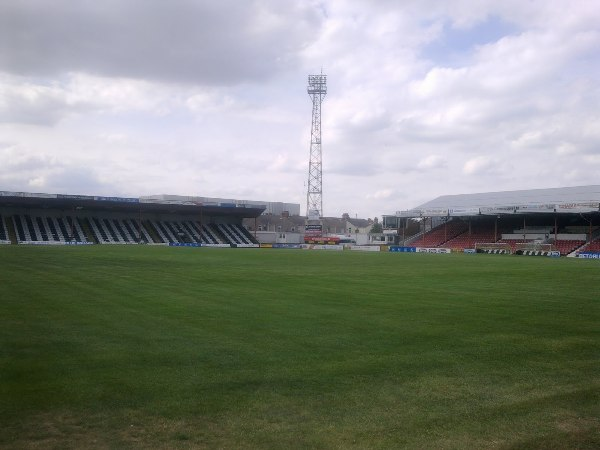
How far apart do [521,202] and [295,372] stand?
75.1 m

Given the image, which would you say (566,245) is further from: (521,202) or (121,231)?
(121,231)

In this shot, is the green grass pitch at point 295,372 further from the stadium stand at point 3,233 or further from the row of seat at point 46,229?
the row of seat at point 46,229

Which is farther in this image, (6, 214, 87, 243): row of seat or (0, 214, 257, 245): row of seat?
(0, 214, 257, 245): row of seat

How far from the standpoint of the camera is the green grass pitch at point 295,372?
19.6 ft

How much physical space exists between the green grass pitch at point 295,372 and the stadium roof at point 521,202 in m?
51.1

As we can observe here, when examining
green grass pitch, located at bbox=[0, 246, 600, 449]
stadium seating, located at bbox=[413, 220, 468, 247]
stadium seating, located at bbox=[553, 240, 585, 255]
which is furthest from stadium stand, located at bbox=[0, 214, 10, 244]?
stadium seating, located at bbox=[553, 240, 585, 255]

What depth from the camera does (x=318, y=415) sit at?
6.52 metres

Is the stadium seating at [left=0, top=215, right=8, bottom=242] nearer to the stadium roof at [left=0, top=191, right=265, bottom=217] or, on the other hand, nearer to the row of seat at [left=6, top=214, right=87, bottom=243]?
the row of seat at [left=6, top=214, right=87, bottom=243]

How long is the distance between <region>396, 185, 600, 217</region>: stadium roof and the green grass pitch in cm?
5106

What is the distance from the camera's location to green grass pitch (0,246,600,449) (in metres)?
5.96

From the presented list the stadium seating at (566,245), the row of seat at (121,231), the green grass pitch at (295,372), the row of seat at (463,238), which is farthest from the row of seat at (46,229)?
the stadium seating at (566,245)

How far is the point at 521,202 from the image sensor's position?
249ft

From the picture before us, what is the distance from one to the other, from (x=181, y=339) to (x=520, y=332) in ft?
25.0

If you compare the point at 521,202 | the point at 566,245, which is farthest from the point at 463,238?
the point at 566,245
